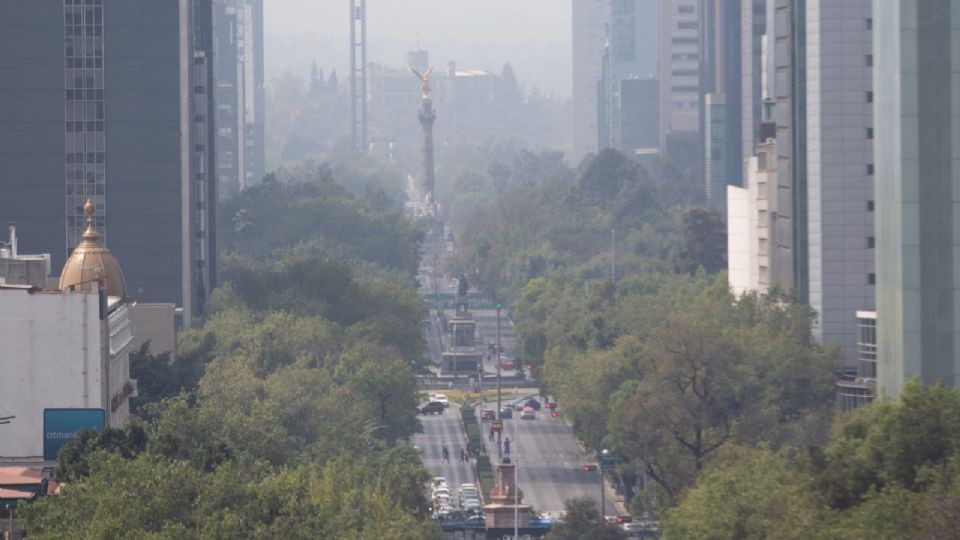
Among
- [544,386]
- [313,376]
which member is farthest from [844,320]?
[544,386]

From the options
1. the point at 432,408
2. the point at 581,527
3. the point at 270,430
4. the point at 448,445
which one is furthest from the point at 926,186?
the point at 432,408

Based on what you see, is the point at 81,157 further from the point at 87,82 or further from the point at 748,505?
the point at 748,505

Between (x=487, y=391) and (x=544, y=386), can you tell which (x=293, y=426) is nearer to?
(x=544, y=386)

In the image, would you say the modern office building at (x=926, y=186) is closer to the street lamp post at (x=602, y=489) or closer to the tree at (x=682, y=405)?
the tree at (x=682, y=405)

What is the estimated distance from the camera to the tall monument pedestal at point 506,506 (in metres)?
117

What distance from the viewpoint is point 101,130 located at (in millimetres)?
149375

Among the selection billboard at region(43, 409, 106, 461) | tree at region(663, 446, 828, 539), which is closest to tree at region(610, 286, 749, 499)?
tree at region(663, 446, 828, 539)

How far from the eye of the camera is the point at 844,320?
12912 cm

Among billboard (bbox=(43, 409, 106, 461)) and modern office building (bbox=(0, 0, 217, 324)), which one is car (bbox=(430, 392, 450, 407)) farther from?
billboard (bbox=(43, 409, 106, 461))

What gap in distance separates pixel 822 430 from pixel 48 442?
3856cm

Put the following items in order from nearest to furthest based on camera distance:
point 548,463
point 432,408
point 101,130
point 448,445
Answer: point 548,463
point 101,130
point 448,445
point 432,408

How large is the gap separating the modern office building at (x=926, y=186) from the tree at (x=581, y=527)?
59.7 feet

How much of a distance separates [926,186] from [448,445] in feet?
236

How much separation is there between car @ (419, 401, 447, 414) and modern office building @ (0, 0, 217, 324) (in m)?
25.7
